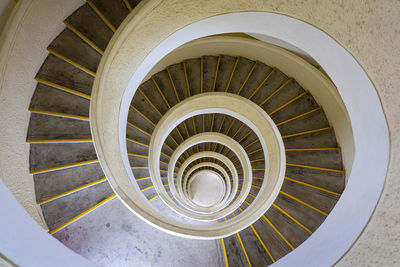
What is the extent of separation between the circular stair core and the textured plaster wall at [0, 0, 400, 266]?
1240 cm

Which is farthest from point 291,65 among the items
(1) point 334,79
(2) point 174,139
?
(2) point 174,139

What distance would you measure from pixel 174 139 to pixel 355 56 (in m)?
6.98

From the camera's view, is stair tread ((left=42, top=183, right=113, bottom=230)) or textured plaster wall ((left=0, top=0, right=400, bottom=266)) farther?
stair tread ((left=42, top=183, right=113, bottom=230))

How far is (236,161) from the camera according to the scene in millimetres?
10289

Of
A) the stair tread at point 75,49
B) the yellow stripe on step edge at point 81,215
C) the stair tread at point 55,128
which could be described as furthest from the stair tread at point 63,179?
the stair tread at point 75,49

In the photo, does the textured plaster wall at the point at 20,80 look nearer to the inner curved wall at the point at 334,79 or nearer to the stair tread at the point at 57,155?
the stair tread at the point at 57,155

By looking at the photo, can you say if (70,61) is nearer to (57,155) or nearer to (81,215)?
(57,155)

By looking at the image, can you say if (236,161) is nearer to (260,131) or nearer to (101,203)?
(260,131)

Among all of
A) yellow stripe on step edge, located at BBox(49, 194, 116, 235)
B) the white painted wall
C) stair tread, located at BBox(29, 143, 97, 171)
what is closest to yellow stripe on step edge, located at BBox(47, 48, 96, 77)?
stair tread, located at BBox(29, 143, 97, 171)

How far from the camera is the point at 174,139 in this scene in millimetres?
8312

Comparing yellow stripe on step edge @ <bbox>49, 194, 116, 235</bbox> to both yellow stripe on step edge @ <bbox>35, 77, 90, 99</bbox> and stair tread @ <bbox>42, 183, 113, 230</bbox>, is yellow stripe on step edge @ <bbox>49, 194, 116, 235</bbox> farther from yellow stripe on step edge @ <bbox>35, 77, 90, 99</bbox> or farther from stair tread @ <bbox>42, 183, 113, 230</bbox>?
yellow stripe on step edge @ <bbox>35, 77, 90, 99</bbox>

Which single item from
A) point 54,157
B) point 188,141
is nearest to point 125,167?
point 54,157

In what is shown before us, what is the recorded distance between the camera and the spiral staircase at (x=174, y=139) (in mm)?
3090

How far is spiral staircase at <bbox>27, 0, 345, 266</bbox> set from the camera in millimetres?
3090
